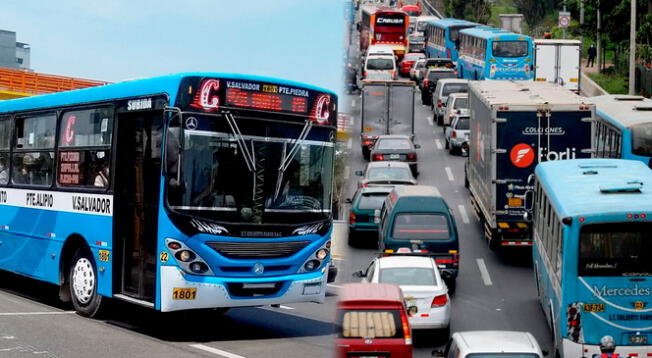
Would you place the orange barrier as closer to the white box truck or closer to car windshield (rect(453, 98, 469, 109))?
car windshield (rect(453, 98, 469, 109))

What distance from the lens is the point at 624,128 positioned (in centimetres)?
2948

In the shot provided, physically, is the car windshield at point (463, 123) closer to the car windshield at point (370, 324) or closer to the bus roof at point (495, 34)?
the bus roof at point (495, 34)

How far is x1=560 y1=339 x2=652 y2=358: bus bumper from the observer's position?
17.8 meters

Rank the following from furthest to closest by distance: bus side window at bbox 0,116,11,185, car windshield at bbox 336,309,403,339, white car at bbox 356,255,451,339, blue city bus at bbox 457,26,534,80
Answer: blue city bus at bbox 457,26,534,80 < white car at bbox 356,255,451,339 < bus side window at bbox 0,116,11,185 < car windshield at bbox 336,309,403,339

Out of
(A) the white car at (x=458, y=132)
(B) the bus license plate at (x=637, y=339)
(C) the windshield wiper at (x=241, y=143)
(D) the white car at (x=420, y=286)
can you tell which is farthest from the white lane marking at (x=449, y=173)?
(C) the windshield wiper at (x=241, y=143)

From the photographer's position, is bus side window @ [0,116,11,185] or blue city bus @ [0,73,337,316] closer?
blue city bus @ [0,73,337,316]

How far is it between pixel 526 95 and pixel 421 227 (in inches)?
191

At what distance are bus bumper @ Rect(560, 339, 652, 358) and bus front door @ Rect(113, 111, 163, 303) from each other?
23.4ft

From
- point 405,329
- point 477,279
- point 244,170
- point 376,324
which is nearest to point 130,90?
point 244,170

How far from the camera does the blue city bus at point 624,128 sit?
2908 cm

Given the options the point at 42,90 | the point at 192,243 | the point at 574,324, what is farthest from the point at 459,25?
the point at 192,243

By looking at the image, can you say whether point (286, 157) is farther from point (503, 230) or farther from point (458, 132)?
point (458, 132)

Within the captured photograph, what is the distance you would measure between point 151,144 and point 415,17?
95.1 m

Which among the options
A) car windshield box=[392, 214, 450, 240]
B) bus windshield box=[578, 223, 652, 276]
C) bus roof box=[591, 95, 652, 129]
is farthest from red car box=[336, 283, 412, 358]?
bus roof box=[591, 95, 652, 129]
